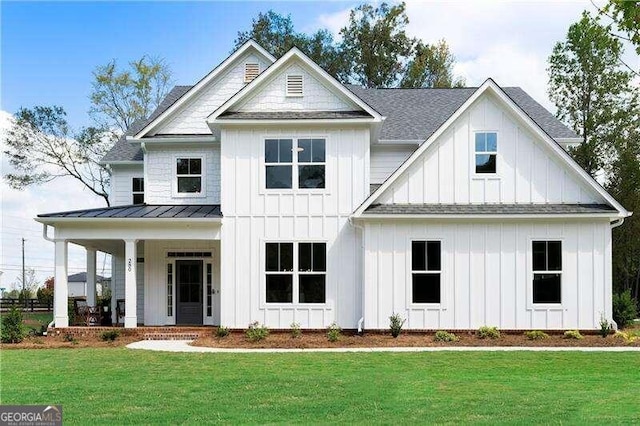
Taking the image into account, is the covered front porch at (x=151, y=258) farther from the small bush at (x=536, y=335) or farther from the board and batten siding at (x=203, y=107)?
the small bush at (x=536, y=335)

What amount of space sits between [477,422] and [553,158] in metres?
12.6

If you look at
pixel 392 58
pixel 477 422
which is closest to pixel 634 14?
pixel 477 422

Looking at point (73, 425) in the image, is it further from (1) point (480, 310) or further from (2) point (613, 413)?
(1) point (480, 310)

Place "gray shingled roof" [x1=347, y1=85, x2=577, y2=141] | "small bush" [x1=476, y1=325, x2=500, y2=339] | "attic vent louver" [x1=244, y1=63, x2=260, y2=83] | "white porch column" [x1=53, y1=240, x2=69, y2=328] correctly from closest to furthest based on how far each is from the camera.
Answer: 1. "small bush" [x1=476, y1=325, x2=500, y2=339]
2. "white porch column" [x1=53, y1=240, x2=69, y2=328]
3. "attic vent louver" [x1=244, y1=63, x2=260, y2=83]
4. "gray shingled roof" [x1=347, y1=85, x2=577, y2=141]

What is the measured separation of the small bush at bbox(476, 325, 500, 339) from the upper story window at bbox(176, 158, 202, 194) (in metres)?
9.85

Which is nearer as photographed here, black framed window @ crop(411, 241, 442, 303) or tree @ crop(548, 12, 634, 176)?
black framed window @ crop(411, 241, 442, 303)

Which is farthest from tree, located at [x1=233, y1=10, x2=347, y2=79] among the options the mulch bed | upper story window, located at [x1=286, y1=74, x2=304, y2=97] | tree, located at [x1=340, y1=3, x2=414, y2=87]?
the mulch bed

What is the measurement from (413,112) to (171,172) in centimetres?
897

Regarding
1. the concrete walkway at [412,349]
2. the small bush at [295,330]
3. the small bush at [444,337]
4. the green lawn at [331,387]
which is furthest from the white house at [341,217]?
the green lawn at [331,387]

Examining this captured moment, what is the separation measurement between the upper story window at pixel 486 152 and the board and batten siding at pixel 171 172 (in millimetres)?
8283

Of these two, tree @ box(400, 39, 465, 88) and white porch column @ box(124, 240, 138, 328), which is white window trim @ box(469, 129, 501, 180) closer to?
white porch column @ box(124, 240, 138, 328)

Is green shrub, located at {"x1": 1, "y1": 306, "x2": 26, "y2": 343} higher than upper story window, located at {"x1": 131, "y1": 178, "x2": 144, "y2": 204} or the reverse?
the reverse

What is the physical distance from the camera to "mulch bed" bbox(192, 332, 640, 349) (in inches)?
727

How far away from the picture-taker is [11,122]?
4172cm
